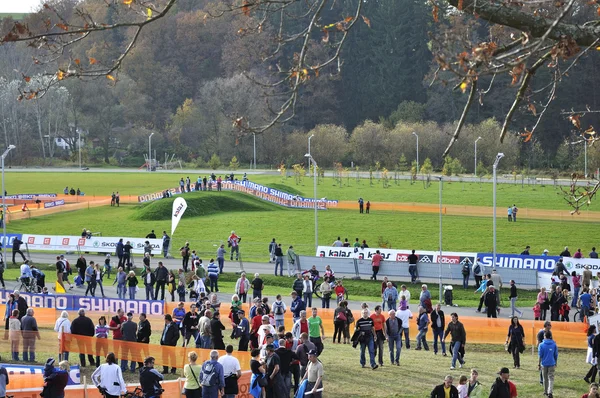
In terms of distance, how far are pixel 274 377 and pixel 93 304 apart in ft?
44.5

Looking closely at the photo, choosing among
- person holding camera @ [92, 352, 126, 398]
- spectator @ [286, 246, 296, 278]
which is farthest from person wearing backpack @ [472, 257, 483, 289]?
person holding camera @ [92, 352, 126, 398]

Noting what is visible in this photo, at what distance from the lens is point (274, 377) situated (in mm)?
16859

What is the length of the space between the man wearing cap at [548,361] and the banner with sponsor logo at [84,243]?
1158 inches

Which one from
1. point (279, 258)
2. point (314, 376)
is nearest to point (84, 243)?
point (279, 258)

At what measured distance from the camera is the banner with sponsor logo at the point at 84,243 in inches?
1832

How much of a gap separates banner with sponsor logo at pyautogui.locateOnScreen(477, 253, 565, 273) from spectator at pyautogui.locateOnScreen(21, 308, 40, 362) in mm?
23451

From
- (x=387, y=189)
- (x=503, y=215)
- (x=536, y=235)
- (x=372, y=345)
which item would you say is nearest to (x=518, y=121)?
(x=387, y=189)

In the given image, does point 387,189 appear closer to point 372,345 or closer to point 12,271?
point 12,271

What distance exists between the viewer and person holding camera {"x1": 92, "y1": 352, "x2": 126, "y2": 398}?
16484 millimetres

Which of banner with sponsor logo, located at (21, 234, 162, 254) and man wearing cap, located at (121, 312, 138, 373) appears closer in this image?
man wearing cap, located at (121, 312, 138, 373)

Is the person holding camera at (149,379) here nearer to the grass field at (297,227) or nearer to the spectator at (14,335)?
the spectator at (14,335)

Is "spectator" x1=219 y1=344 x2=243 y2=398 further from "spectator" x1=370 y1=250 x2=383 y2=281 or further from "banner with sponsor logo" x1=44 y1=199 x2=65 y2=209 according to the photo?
"banner with sponsor logo" x1=44 y1=199 x2=65 y2=209

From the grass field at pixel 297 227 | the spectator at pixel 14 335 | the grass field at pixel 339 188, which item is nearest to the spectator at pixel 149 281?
the spectator at pixel 14 335

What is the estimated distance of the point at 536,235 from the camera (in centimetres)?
5531
